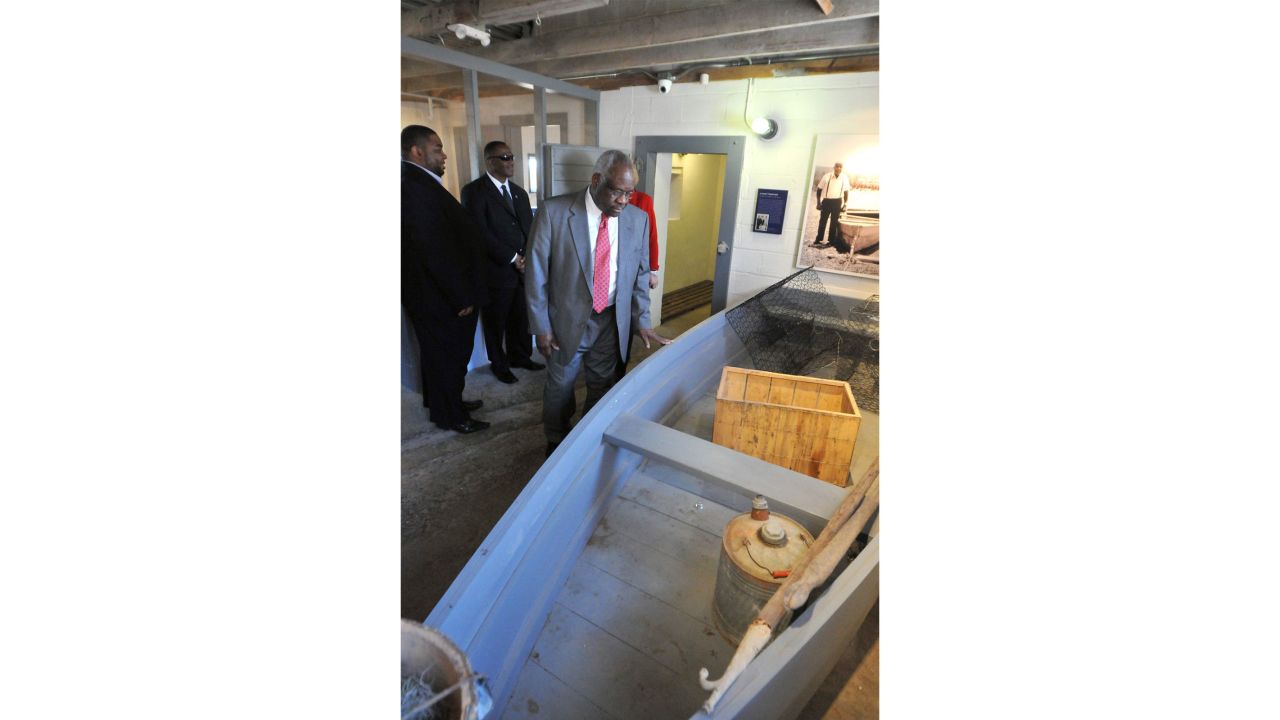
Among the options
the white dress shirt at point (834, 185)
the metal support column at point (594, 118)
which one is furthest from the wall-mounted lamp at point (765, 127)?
the metal support column at point (594, 118)

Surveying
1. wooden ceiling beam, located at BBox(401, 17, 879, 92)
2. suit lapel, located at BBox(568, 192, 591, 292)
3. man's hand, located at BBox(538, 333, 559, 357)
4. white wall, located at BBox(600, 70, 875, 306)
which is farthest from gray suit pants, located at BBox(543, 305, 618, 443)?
white wall, located at BBox(600, 70, 875, 306)

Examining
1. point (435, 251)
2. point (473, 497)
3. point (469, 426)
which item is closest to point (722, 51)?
point (435, 251)

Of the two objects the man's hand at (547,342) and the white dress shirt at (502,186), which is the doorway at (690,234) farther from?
the man's hand at (547,342)

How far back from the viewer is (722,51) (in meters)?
3.22

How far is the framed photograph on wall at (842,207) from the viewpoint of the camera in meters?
3.72

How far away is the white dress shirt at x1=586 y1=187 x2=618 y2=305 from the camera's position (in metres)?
2.19

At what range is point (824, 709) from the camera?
4.74ft

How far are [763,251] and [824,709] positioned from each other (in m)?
3.60

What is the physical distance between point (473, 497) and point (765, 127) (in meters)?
3.53

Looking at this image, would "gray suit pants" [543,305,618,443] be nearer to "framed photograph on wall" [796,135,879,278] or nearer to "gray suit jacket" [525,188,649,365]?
"gray suit jacket" [525,188,649,365]

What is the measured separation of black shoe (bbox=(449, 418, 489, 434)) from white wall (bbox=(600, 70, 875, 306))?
2647 mm

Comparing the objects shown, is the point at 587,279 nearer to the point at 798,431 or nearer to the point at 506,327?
the point at 798,431

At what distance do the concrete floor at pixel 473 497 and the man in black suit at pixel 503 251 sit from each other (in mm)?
349
